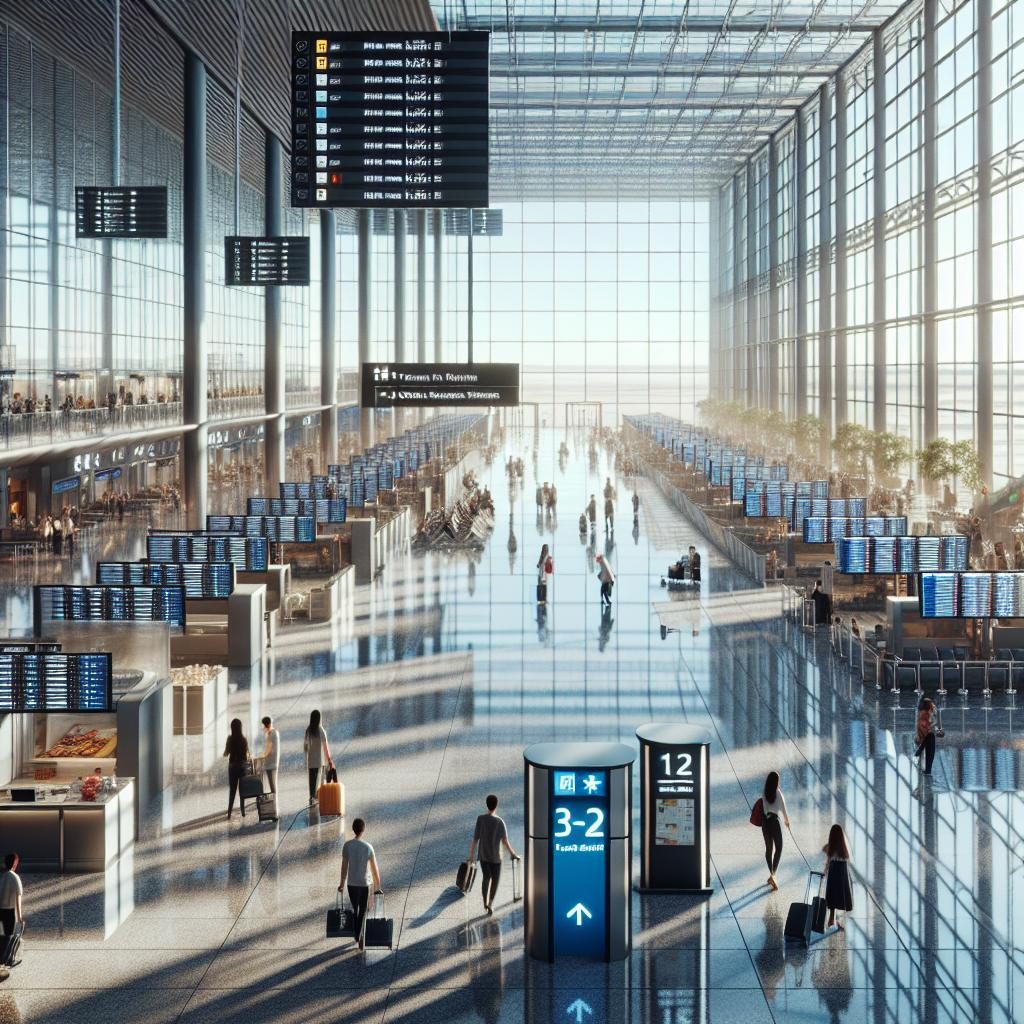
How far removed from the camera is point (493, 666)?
19.8 m

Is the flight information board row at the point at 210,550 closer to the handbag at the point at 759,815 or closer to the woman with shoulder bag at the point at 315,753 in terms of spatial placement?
the woman with shoulder bag at the point at 315,753

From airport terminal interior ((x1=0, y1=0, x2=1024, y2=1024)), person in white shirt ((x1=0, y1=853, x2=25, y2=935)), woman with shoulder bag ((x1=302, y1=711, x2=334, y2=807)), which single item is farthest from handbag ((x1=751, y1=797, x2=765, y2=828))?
person in white shirt ((x1=0, y1=853, x2=25, y2=935))

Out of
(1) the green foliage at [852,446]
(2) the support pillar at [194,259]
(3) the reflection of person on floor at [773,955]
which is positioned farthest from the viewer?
(1) the green foliage at [852,446]

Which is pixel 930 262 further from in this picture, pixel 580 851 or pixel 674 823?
pixel 580 851

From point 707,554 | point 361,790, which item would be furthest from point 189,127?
point 361,790

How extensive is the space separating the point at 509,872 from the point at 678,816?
1499mm

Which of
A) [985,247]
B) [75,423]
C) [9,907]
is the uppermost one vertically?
[985,247]

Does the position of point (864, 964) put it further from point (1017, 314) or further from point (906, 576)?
point (1017, 314)

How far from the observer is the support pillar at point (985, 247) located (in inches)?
1344

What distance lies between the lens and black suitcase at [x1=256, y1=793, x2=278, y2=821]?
12188 mm

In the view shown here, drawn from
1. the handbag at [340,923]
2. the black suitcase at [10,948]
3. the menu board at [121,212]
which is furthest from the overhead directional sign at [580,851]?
the menu board at [121,212]

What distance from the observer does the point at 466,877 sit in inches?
406

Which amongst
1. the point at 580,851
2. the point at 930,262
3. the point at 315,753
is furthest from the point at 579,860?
the point at 930,262

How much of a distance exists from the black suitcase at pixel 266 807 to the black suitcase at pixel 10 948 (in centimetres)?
338
